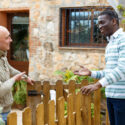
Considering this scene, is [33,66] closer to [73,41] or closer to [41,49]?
[41,49]

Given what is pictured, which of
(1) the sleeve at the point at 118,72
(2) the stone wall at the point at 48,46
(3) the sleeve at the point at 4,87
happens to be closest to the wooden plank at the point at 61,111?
(1) the sleeve at the point at 118,72

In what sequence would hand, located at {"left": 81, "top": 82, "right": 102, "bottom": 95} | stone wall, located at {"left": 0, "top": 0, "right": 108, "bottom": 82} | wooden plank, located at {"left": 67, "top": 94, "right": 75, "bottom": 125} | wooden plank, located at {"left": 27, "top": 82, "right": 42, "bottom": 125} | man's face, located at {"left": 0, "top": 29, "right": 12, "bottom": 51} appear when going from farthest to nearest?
stone wall, located at {"left": 0, "top": 0, "right": 108, "bottom": 82} < wooden plank, located at {"left": 27, "top": 82, "right": 42, "bottom": 125} < wooden plank, located at {"left": 67, "top": 94, "right": 75, "bottom": 125} < hand, located at {"left": 81, "top": 82, "right": 102, "bottom": 95} < man's face, located at {"left": 0, "top": 29, "right": 12, "bottom": 51}

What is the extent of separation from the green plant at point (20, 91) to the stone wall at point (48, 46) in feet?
3.97

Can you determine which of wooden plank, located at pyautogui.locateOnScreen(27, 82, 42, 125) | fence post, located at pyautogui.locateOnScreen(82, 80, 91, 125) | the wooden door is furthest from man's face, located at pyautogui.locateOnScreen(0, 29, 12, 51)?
the wooden door

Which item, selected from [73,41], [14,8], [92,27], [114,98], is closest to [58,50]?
[73,41]

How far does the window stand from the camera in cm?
766

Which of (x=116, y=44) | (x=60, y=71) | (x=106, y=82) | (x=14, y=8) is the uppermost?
(x=14, y=8)

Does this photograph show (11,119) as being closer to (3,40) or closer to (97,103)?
(3,40)

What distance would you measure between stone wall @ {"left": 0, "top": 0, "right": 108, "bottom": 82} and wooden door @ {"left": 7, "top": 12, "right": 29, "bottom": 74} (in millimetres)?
577

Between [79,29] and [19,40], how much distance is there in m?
2.23

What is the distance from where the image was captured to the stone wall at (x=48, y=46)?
7.78 meters

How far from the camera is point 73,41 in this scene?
7.97 metres

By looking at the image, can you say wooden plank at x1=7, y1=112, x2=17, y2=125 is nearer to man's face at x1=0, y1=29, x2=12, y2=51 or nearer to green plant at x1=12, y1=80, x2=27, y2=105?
man's face at x1=0, y1=29, x2=12, y2=51

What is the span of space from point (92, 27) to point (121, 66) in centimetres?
516
